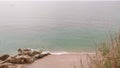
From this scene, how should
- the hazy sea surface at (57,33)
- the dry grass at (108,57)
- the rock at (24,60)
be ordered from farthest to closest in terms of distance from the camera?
the hazy sea surface at (57,33), the rock at (24,60), the dry grass at (108,57)

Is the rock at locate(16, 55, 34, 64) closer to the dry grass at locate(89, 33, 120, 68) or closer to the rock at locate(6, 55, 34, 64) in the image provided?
the rock at locate(6, 55, 34, 64)

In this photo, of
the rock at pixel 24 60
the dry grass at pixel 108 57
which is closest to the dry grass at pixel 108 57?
the dry grass at pixel 108 57

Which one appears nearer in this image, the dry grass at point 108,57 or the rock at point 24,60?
the dry grass at point 108,57

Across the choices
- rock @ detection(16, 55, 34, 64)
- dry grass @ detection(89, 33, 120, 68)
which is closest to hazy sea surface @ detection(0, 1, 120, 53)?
rock @ detection(16, 55, 34, 64)

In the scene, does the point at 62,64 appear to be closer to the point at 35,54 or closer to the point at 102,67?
the point at 35,54

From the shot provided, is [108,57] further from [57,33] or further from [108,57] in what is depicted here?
[57,33]

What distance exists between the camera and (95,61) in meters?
5.03

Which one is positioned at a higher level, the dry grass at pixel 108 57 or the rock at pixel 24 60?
the dry grass at pixel 108 57

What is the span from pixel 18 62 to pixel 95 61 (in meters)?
8.04

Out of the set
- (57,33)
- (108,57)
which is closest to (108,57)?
(108,57)

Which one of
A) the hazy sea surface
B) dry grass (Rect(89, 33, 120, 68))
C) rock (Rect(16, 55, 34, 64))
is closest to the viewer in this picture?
dry grass (Rect(89, 33, 120, 68))

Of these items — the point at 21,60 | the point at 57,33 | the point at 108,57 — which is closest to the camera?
the point at 108,57

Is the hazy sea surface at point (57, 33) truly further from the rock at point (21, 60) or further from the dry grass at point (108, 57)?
the dry grass at point (108, 57)

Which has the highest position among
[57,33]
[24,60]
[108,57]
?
[57,33]
